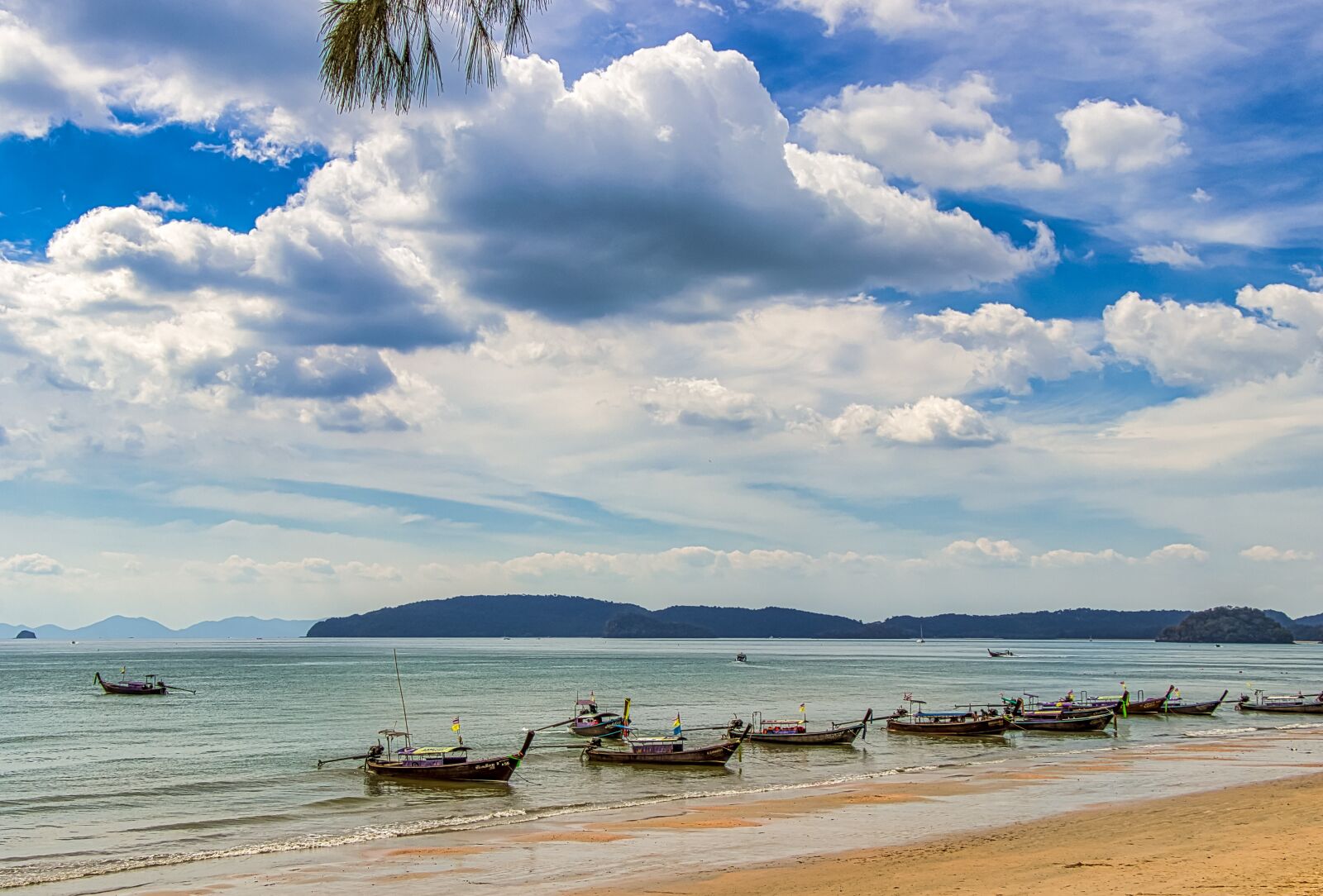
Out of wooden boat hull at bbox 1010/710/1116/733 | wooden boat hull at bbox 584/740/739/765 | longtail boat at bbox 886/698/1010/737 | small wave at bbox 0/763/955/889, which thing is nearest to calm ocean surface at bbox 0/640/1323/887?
small wave at bbox 0/763/955/889

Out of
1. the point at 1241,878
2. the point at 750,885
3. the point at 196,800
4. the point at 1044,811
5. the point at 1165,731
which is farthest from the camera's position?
the point at 1165,731

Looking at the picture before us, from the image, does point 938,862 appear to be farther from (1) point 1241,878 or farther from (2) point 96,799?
(2) point 96,799

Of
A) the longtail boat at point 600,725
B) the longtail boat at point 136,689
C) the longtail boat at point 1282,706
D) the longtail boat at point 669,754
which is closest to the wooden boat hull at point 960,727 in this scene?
the longtail boat at point 600,725

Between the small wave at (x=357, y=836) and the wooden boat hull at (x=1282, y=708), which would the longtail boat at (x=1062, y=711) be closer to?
the wooden boat hull at (x=1282, y=708)

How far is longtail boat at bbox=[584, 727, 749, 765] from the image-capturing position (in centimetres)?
4478

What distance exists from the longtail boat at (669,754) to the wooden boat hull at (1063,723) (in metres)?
22.9

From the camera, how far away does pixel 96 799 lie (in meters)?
37.6

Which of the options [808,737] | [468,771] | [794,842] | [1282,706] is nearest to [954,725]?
[808,737]

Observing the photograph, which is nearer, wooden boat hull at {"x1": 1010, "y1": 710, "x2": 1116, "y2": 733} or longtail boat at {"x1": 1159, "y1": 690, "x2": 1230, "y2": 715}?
wooden boat hull at {"x1": 1010, "y1": 710, "x2": 1116, "y2": 733}

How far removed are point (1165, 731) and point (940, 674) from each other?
7869cm

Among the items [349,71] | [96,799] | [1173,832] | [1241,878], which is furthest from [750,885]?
[96,799]

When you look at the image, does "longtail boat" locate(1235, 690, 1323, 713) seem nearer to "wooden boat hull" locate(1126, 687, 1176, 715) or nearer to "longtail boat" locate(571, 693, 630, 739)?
"wooden boat hull" locate(1126, 687, 1176, 715)

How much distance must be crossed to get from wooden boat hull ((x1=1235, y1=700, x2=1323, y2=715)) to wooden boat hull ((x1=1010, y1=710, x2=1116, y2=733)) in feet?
66.7

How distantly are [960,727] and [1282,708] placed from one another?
3321 centimetres
